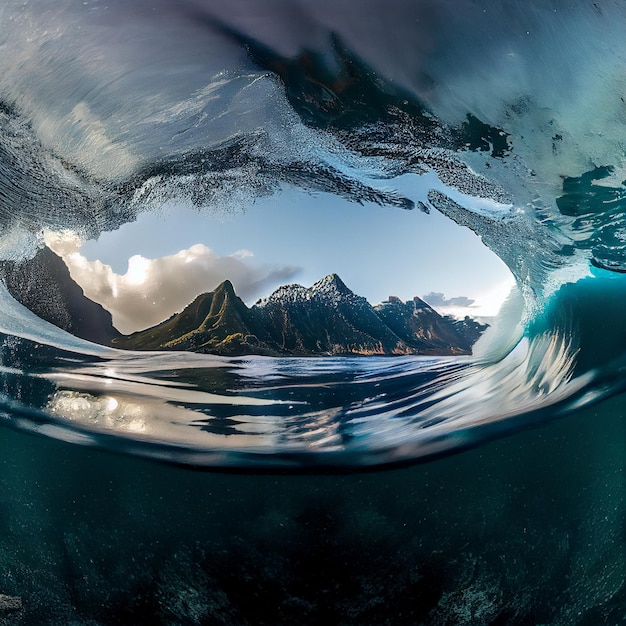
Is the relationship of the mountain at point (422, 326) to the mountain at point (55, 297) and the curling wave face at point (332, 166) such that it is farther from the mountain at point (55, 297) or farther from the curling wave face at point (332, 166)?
the mountain at point (55, 297)

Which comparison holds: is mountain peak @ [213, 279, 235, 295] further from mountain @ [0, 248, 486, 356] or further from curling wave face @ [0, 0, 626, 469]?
curling wave face @ [0, 0, 626, 469]

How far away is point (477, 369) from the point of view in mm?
2129

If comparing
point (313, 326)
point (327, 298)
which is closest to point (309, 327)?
point (313, 326)

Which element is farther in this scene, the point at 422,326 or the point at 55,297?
the point at 55,297

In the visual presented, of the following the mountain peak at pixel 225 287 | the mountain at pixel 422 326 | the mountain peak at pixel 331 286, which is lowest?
the mountain at pixel 422 326

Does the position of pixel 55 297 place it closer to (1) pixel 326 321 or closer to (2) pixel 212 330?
(2) pixel 212 330

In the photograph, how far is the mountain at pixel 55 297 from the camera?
2125 mm

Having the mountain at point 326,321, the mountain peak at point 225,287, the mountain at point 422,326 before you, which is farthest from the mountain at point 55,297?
the mountain at point 422,326

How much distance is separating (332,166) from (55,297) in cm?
125

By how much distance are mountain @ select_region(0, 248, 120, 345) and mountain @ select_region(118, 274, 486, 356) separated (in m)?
0.23

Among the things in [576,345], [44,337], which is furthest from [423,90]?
[44,337]

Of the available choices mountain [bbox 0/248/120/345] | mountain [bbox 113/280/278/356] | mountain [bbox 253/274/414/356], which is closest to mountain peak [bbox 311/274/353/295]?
mountain [bbox 253/274/414/356]

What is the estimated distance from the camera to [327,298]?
78.1 inches

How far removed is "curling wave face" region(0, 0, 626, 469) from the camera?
181cm
